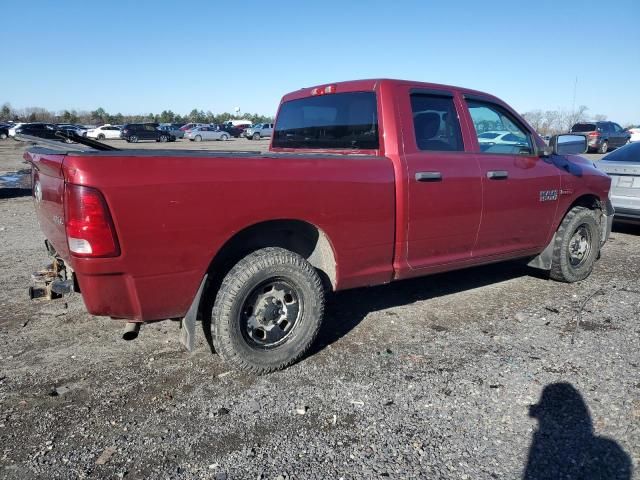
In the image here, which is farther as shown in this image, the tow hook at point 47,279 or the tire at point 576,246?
the tire at point 576,246

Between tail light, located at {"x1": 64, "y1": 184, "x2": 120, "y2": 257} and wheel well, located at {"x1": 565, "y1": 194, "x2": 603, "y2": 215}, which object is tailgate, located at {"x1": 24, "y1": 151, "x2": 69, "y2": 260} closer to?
tail light, located at {"x1": 64, "y1": 184, "x2": 120, "y2": 257}

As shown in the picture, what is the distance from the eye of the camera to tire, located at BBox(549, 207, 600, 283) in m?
5.29

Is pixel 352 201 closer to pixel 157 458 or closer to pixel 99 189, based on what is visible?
pixel 99 189

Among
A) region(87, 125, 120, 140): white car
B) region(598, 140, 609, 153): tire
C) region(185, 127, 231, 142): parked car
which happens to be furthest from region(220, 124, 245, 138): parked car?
region(598, 140, 609, 153): tire

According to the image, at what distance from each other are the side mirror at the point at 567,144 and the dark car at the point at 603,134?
2560cm

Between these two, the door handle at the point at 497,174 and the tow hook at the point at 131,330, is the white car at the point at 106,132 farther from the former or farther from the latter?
the tow hook at the point at 131,330

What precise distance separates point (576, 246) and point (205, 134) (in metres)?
46.6

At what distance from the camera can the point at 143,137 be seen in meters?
44.6

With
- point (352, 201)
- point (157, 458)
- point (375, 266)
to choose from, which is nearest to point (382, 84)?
point (352, 201)

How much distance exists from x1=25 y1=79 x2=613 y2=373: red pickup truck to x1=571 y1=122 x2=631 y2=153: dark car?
1028 inches

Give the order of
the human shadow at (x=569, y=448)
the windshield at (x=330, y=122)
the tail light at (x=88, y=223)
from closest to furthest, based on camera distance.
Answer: the human shadow at (x=569, y=448) < the tail light at (x=88, y=223) < the windshield at (x=330, y=122)

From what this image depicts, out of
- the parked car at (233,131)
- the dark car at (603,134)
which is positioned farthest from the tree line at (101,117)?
the dark car at (603,134)

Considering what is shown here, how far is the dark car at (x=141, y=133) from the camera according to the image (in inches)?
1734

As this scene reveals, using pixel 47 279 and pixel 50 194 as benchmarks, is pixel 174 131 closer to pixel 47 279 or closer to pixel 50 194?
pixel 47 279
